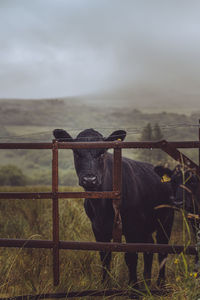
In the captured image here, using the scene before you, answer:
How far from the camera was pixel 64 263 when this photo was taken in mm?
6770

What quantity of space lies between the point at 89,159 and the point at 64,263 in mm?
2071

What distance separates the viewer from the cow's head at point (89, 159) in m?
5.61

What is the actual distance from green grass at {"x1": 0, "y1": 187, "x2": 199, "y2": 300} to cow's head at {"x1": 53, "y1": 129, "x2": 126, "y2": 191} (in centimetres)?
103

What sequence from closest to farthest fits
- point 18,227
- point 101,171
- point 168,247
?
1. point 168,247
2. point 101,171
3. point 18,227

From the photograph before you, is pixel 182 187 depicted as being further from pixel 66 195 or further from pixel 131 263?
pixel 66 195

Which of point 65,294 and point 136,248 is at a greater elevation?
point 136,248

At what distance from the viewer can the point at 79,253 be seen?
6.78 metres

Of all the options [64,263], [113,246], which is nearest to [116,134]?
[113,246]

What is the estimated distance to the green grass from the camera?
16.6 feet

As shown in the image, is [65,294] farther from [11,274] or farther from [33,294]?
[11,274]

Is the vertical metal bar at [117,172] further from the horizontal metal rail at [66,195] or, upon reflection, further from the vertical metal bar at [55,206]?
the vertical metal bar at [55,206]

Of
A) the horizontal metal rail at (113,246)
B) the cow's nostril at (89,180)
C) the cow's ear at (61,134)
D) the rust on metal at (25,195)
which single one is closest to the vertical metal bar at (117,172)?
the cow's nostril at (89,180)

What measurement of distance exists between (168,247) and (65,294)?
146cm

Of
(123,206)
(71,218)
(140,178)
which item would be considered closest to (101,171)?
(123,206)
